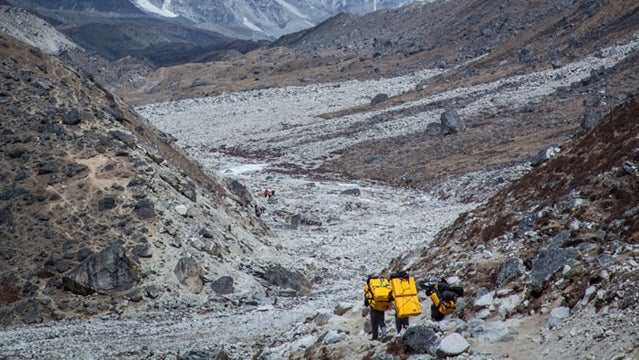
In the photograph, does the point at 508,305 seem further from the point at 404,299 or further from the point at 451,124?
the point at 451,124

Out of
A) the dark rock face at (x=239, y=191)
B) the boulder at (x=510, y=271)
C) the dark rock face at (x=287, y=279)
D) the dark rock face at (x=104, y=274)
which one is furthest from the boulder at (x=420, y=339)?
the dark rock face at (x=239, y=191)

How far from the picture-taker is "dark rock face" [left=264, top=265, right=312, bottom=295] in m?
19.4

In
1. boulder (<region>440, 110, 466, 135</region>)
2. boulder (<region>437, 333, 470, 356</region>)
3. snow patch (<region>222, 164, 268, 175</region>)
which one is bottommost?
boulder (<region>437, 333, 470, 356</region>)

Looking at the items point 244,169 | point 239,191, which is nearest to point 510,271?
point 239,191

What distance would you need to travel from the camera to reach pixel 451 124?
53938 millimetres

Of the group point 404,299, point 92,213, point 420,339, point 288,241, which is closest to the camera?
point 420,339

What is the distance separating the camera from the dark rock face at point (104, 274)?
16.8 m

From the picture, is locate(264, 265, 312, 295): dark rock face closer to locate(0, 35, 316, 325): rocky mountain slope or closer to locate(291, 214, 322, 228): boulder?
locate(0, 35, 316, 325): rocky mountain slope

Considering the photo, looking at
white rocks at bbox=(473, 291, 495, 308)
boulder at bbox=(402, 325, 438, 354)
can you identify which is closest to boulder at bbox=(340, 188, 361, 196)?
white rocks at bbox=(473, 291, 495, 308)

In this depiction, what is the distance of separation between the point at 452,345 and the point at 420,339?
2.12ft

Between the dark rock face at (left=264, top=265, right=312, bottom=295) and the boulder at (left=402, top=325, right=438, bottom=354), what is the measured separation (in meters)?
10.0

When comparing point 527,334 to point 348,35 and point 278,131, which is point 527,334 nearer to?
Answer: point 278,131

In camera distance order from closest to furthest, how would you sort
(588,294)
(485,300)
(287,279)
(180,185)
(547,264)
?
(588,294) < (547,264) < (485,300) < (287,279) < (180,185)

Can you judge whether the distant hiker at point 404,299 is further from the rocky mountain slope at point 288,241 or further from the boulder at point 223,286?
the boulder at point 223,286
